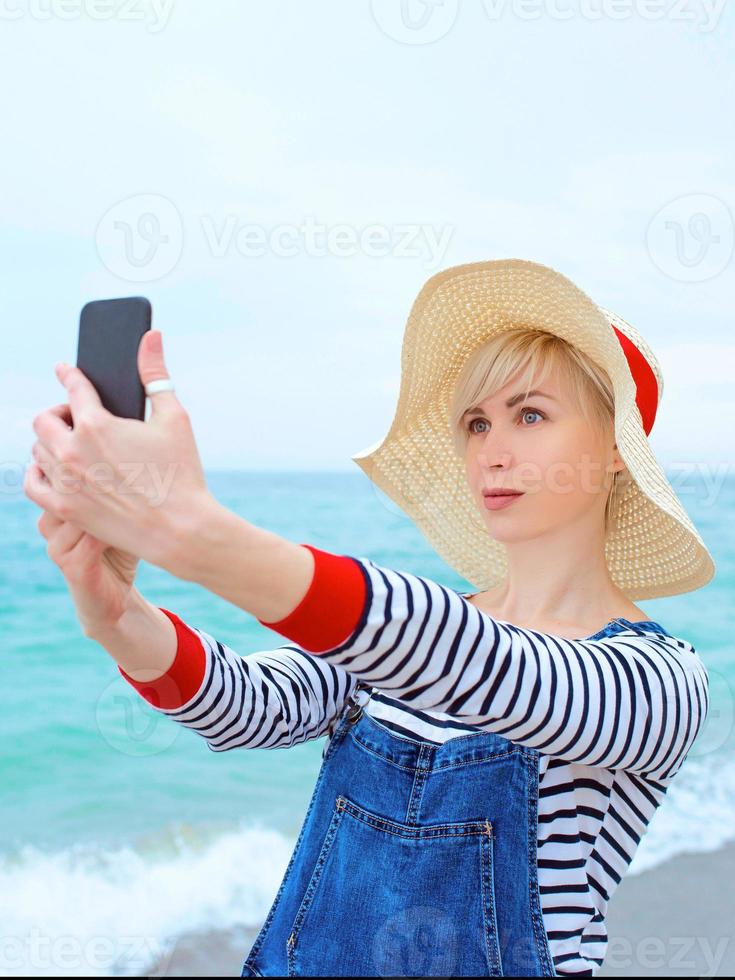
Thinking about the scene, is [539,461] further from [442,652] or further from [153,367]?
[153,367]

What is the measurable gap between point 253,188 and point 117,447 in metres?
14.6

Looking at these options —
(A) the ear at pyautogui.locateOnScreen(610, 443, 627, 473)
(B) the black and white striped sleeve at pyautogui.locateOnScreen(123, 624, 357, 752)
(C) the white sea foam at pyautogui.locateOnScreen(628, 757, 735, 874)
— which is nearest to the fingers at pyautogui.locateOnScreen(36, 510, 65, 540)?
(B) the black and white striped sleeve at pyautogui.locateOnScreen(123, 624, 357, 752)

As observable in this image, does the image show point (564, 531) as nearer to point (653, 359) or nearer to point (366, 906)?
point (653, 359)

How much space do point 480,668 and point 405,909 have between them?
1.50 feet

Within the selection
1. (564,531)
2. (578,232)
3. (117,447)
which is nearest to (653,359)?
(564,531)

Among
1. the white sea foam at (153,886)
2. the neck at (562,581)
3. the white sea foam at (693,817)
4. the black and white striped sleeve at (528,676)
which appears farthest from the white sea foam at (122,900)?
the black and white striped sleeve at (528,676)

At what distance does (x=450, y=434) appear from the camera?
73.3 inches

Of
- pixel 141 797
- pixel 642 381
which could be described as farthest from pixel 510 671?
pixel 141 797

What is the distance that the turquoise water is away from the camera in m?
4.06

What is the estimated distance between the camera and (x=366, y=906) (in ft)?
4.30

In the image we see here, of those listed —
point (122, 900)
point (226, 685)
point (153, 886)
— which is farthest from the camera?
point (153, 886)

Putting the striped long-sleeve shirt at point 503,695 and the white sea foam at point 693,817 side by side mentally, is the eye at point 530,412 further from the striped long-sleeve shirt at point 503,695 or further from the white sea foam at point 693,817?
the white sea foam at point 693,817

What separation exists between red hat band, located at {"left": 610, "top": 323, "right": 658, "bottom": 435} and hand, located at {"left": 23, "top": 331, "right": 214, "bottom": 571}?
0.83m

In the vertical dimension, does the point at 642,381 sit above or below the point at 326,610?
above
